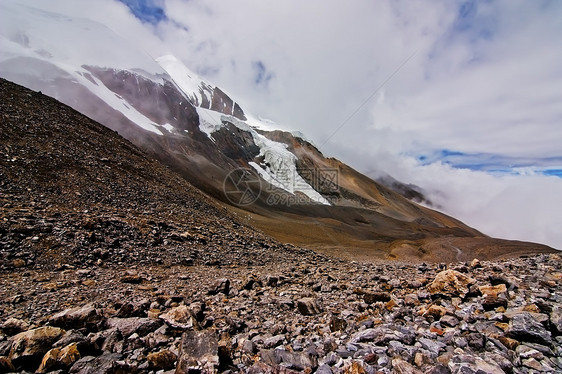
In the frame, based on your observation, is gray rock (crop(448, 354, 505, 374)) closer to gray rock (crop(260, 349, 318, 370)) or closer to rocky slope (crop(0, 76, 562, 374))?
rocky slope (crop(0, 76, 562, 374))

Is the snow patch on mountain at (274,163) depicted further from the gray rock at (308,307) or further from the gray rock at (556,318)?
the gray rock at (556,318)

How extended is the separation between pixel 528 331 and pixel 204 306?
6089 mm

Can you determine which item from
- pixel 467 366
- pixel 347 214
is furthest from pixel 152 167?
pixel 347 214

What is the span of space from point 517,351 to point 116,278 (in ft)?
30.3

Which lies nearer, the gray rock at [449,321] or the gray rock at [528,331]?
the gray rock at [528,331]

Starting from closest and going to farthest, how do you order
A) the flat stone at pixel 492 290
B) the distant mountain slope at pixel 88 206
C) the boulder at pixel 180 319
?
1. the boulder at pixel 180 319
2. the flat stone at pixel 492 290
3. the distant mountain slope at pixel 88 206

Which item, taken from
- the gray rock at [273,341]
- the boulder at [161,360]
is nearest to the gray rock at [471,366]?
the gray rock at [273,341]

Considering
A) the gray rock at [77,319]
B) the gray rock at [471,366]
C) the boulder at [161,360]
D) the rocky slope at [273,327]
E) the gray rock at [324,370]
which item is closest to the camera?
the gray rock at [471,366]

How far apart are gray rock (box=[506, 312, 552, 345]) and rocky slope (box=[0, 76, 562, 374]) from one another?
2cm

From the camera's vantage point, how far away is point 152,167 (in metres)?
23.4

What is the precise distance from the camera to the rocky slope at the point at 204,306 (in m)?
4.18

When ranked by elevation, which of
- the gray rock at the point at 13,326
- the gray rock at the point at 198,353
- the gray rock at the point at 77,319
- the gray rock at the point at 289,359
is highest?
the gray rock at the point at 289,359

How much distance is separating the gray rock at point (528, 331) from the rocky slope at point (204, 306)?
0.06 feet

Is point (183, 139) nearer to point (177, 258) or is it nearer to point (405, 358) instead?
point (177, 258)
